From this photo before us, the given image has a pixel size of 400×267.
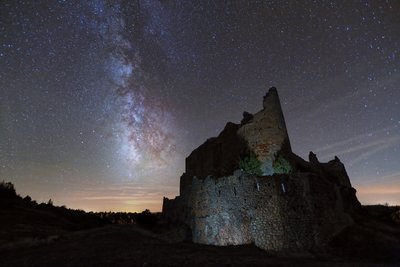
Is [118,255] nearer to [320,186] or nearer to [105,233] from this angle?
[105,233]

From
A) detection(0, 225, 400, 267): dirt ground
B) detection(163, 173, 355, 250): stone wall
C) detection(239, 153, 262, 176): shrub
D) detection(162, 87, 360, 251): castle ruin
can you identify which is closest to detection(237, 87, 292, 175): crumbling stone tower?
detection(162, 87, 360, 251): castle ruin

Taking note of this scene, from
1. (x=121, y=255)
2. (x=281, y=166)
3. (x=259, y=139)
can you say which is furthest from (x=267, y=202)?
(x=121, y=255)

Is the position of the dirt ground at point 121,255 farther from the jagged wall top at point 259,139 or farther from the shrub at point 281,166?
the jagged wall top at point 259,139

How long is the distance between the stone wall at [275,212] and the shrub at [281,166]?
19.8 ft

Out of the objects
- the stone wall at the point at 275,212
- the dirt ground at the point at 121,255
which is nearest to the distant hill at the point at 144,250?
the dirt ground at the point at 121,255

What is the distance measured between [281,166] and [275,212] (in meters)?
8.39

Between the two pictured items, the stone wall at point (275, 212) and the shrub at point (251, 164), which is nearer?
the stone wall at point (275, 212)

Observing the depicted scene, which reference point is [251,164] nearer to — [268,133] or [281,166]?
[281,166]

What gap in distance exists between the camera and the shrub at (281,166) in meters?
25.5

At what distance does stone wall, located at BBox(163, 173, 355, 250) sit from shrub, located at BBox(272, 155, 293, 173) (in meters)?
6.02

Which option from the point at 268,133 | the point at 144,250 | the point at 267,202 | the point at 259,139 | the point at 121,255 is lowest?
the point at 121,255

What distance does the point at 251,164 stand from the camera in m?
26.5

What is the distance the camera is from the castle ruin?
17522mm

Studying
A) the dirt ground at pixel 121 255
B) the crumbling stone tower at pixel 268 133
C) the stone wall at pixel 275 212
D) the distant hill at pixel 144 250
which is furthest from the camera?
the crumbling stone tower at pixel 268 133
